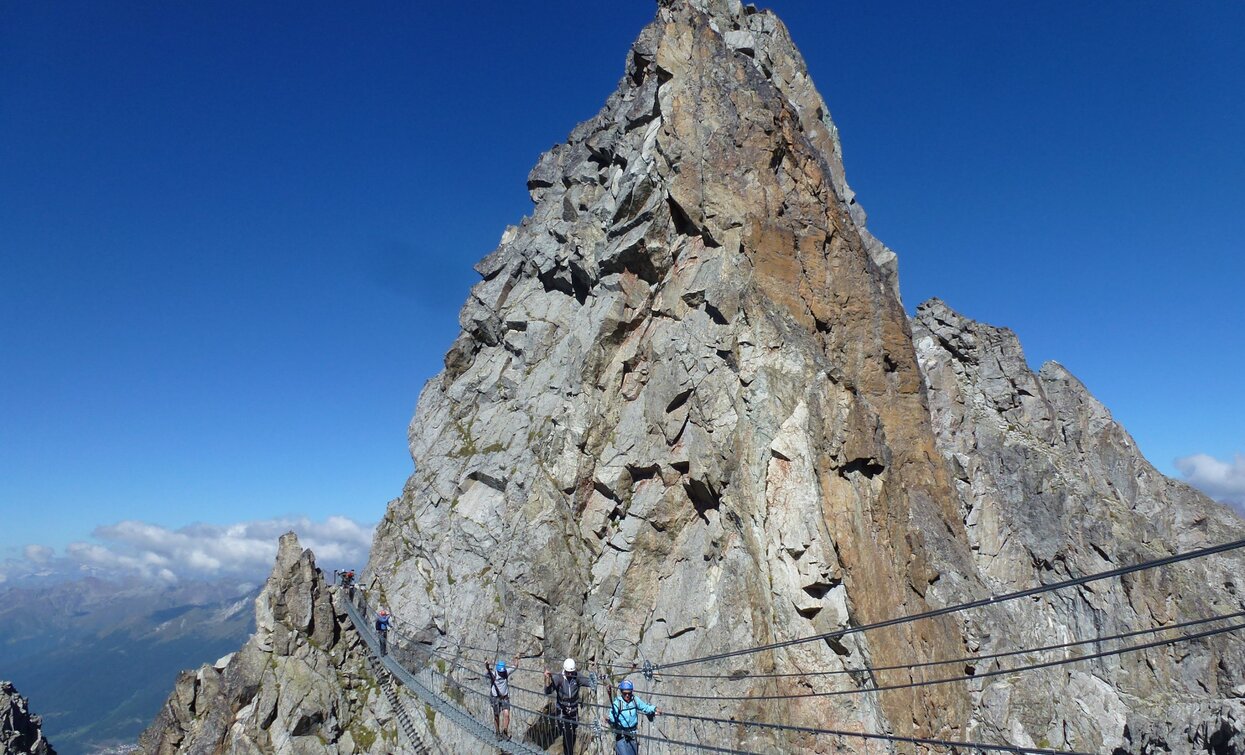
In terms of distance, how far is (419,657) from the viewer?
84.3ft

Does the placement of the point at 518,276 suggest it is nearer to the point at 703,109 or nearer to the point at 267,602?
the point at 703,109

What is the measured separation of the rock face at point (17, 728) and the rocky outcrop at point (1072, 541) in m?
43.5

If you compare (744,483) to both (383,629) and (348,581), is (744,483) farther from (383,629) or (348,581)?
(348,581)

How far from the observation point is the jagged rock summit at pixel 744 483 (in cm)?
2166

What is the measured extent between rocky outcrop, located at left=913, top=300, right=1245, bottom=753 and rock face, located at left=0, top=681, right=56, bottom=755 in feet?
143

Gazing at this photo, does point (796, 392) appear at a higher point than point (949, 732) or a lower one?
higher

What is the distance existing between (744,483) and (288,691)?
1735 cm

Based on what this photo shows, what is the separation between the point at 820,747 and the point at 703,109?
2389cm

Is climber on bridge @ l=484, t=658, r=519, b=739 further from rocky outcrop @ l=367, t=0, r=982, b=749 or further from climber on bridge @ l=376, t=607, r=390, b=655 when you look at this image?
climber on bridge @ l=376, t=607, r=390, b=655

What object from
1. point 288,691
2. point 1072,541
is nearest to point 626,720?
point 288,691

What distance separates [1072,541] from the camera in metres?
34.4

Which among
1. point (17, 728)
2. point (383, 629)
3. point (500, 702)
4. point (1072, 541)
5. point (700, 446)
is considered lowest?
point (17, 728)

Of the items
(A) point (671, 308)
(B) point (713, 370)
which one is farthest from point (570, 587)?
(A) point (671, 308)

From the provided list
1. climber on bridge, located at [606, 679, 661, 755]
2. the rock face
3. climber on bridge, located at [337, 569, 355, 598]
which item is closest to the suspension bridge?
climber on bridge, located at [337, 569, 355, 598]
